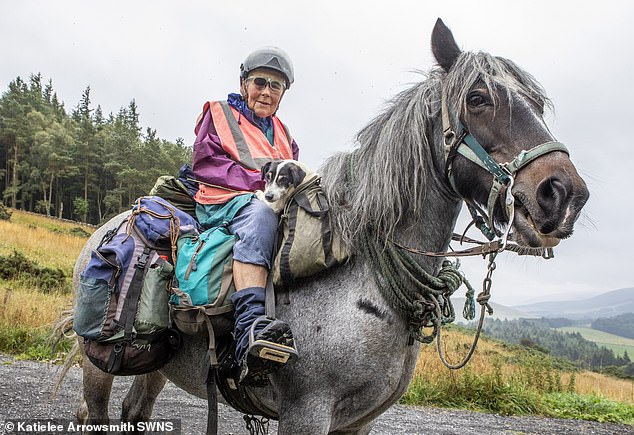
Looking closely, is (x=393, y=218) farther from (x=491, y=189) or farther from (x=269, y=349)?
(x=269, y=349)

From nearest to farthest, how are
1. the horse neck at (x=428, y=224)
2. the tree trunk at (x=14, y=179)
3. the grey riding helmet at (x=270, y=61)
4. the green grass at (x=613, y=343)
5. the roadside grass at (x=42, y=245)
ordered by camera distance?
the horse neck at (x=428, y=224), the grey riding helmet at (x=270, y=61), the roadside grass at (x=42, y=245), the tree trunk at (x=14, y=179), the green grass at (x=613, y=343)

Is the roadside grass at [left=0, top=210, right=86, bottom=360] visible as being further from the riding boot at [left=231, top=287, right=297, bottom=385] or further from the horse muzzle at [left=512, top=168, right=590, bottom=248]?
the horse muzzle at [left=512, top=168, right=590, bottom=248]

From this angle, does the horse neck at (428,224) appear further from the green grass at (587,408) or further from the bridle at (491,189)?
the green grass at (587,408)

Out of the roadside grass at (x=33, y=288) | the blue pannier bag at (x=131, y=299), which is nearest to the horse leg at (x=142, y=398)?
the roadside grass at (x=33, y=288)

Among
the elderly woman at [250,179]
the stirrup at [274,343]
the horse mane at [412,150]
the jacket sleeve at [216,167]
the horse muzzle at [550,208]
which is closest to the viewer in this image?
the horse muzzle at [550,208]

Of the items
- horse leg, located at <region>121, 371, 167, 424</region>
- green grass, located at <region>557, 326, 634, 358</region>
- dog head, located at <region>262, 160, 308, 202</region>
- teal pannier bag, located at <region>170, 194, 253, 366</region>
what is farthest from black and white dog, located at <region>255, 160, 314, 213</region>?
green grass, located at <region>557, 326, 634, 358</region>

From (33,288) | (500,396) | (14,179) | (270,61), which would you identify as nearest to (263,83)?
(270,61)

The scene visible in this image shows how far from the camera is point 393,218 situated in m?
2.59

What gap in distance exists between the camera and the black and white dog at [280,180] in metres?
2.75

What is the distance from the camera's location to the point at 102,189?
2093 inches

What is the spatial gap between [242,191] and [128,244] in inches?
29.6

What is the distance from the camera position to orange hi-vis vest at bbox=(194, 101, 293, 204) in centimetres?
312

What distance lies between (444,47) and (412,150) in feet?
2.00

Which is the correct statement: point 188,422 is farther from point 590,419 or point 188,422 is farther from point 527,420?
point 590,419
